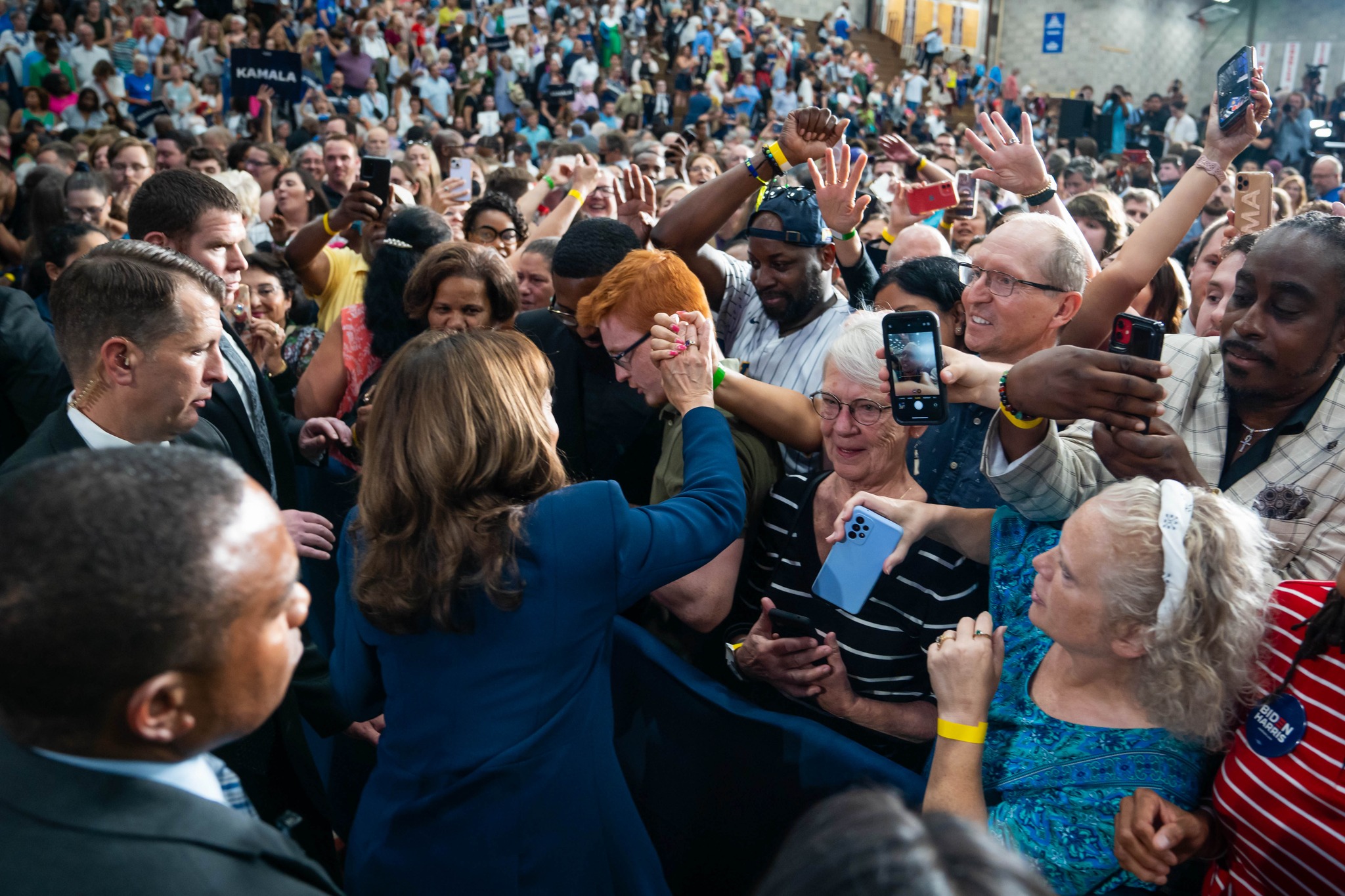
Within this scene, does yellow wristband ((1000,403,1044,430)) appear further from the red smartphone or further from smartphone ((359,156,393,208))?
smartphone ((359,156,393,208))

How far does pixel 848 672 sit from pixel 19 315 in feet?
9.87

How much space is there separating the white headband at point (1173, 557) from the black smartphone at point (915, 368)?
19.4 inches

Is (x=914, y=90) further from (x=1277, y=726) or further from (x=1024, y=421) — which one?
(x=1277, y=726)

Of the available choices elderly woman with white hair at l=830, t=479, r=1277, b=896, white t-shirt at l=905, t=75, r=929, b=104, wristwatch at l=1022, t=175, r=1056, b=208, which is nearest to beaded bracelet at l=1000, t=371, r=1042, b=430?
elderly woman with white hair at l=830, t=479, r=1277, b=896

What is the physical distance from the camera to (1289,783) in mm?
1381

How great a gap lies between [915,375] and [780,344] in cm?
133

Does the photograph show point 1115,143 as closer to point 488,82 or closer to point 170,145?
point 488,82

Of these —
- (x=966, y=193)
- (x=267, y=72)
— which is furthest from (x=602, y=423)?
(x=267, y=72)

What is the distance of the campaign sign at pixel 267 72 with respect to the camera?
8.09 metres

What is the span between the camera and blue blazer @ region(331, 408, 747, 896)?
1582mm

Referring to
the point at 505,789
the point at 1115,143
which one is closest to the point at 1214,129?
the point at 505,789

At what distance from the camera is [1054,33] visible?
25.3 meters

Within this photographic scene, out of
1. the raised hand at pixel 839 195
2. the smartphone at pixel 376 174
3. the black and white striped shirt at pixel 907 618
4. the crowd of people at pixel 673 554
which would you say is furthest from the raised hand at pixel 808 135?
the black and white striped shirt at pixel 907 618

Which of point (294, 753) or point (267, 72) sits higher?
point (267, 72)
